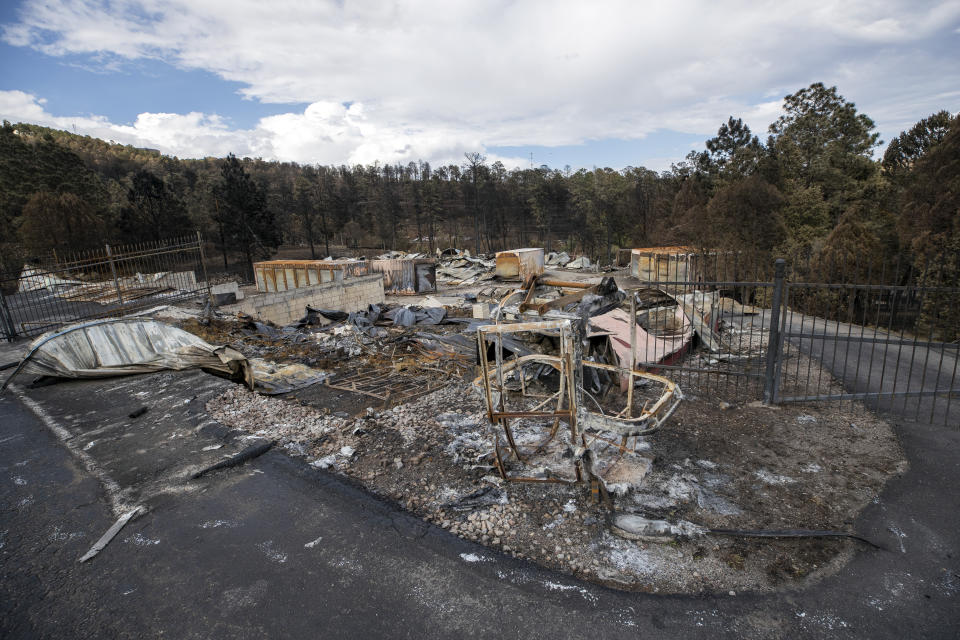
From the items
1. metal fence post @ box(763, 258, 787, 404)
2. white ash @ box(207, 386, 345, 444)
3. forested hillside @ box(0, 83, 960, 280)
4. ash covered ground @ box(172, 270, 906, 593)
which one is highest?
forested hillside @ box(0, 83, 960, 280)

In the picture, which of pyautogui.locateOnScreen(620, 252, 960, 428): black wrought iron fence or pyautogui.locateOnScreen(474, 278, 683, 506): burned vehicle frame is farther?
pyautogui.locateOnScreen(620, 252, 960, 428): black wrought iron fence

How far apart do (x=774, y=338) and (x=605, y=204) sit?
41107 mm

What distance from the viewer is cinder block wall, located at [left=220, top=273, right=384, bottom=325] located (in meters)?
13.3

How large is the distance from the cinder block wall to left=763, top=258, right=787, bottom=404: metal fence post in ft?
41.8

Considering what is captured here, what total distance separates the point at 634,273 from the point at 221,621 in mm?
27236

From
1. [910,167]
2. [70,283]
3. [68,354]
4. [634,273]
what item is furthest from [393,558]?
[910,167]

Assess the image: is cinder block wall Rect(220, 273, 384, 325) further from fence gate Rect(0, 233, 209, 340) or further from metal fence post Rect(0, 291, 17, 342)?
metal fence post Rect(0, 291, 17, 342)

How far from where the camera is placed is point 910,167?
21.0m

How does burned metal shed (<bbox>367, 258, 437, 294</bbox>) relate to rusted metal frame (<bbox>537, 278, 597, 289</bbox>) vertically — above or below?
below

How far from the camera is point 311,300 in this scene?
14.9 meters

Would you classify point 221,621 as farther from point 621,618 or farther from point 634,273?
point 634,273

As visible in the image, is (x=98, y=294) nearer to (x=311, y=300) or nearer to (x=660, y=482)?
(x=311, y=300)

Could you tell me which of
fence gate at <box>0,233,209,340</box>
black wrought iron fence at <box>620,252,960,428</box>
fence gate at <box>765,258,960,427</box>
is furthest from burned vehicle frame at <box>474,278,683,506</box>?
fence gate at <box>0,233,209,340</box>

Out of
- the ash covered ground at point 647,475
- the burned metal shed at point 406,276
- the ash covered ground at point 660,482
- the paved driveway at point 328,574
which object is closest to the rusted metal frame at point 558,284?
the ash covered ground at point 647,475
